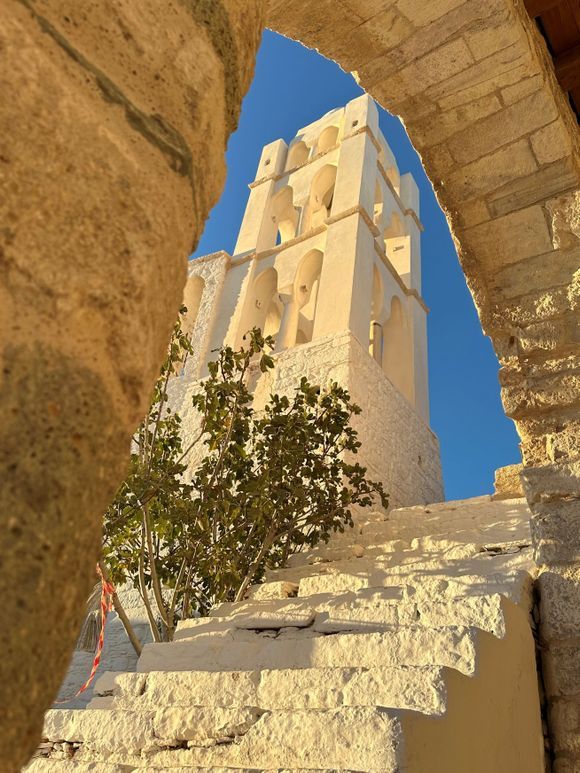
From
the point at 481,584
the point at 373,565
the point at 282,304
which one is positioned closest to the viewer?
the point at 481,584

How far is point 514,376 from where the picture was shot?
3.07 m

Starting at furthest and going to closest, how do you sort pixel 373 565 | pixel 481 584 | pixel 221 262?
pixel 221 262 → pixel 373 565 → pixel 481 584

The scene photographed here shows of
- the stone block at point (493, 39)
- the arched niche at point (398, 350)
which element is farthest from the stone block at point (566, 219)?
the arched niche at point (398, 350)

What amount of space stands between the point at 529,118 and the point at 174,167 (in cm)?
282

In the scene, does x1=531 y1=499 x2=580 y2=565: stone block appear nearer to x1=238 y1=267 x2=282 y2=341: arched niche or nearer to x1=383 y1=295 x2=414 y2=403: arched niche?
x1=383 y1=295 x2=414 y2=403: arched niche

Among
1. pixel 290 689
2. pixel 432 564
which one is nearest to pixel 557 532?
pixel 432 564

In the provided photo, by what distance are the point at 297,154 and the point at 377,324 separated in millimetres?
6694

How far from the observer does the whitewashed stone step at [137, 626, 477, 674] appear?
2031 mm

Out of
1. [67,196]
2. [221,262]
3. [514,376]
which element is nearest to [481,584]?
[514,376]

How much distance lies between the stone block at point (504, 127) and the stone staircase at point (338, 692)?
2.18m

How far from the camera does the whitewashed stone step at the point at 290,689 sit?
175cm

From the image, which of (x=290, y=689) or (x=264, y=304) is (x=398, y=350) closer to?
(x=264, y=304)

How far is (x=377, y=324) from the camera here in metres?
11.5

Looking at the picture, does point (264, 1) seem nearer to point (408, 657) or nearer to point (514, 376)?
point (408, 657)
